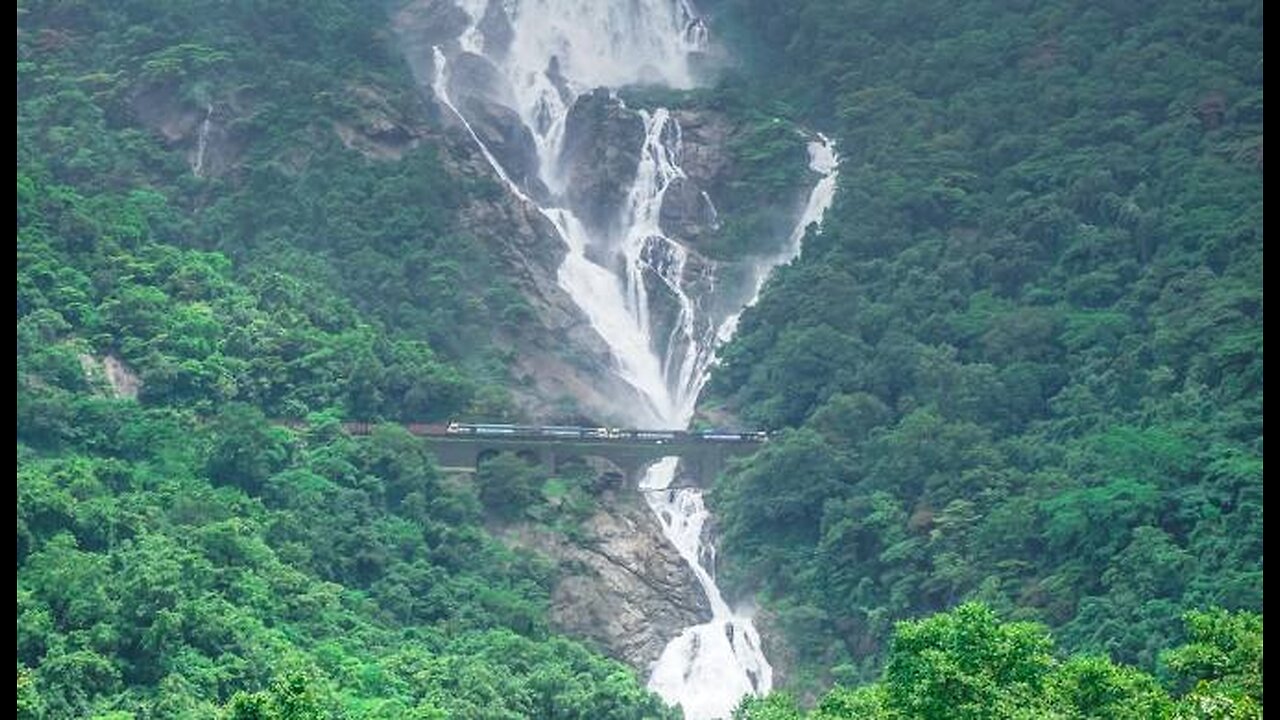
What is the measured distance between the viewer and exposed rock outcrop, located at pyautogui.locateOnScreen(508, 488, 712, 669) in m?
63.7

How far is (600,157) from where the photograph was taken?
85.2 m

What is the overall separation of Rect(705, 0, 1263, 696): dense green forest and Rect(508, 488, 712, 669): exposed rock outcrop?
1.43 meters

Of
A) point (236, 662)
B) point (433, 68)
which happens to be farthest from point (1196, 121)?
point (236, 662)

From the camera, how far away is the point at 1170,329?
6650 cm

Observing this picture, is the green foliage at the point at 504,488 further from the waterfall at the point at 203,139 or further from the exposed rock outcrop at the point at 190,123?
the waterfall at the point at 203,139

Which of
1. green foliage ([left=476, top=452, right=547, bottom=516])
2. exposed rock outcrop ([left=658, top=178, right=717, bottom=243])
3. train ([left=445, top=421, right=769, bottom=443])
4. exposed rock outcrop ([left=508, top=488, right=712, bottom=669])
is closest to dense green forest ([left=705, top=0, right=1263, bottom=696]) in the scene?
train ([left=445, top=421, right=769, bottom=443])

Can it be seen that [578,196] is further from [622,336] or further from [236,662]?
[236,662]

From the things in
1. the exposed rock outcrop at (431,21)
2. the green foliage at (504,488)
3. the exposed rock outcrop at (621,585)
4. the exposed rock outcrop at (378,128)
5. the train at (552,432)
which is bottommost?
the exposed rock outcrop at (621,585)

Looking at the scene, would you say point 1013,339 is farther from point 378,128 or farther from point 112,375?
point 112,375

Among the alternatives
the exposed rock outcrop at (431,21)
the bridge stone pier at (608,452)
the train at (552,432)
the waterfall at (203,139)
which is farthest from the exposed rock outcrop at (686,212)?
the bridge stone pier at (608,452)

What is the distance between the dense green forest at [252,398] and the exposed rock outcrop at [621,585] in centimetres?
90

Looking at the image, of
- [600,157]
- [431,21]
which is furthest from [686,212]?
[431,21]

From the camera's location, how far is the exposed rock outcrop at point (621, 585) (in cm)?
6372

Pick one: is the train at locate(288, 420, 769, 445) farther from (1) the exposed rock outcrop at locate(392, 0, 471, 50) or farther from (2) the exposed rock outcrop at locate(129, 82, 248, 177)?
(1) the exposed rock outcrop at locate(392, 0, 471, 50)
